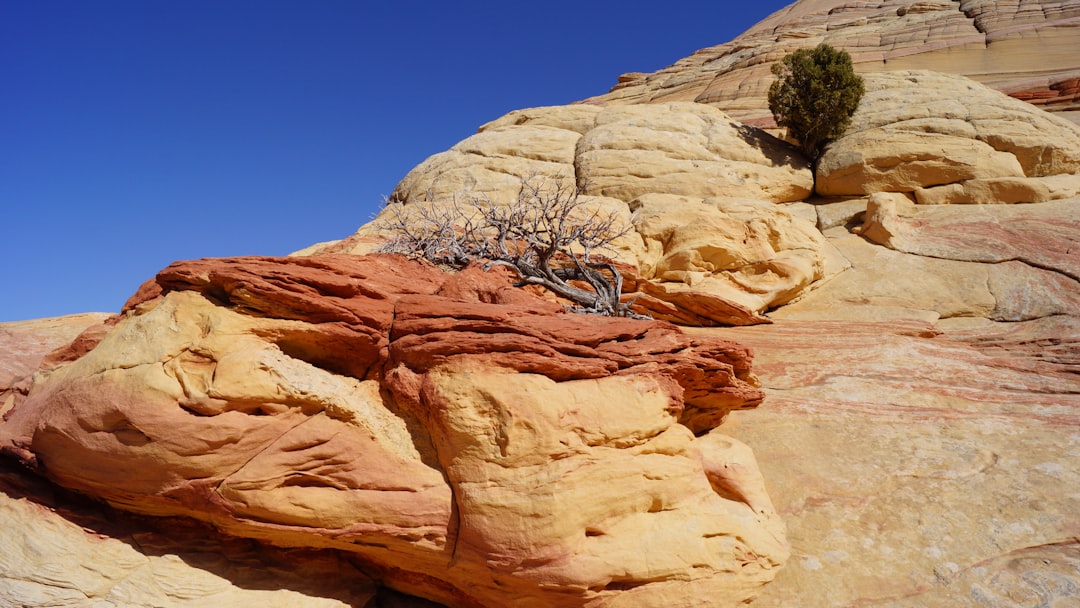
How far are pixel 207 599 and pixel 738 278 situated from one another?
1032 cm

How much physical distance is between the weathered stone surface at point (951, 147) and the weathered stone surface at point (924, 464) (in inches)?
234

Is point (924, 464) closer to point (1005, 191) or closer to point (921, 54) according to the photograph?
point (1005, 191)

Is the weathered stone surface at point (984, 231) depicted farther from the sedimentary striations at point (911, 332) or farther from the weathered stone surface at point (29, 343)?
the weathered stone surface at point (29, 343)

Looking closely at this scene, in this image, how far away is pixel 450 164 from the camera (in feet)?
55.2

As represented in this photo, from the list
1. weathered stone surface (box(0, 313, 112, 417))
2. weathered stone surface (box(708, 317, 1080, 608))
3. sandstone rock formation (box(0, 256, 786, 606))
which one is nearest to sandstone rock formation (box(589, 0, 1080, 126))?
weathered stone surface (box(708, 317, 1080, 608))

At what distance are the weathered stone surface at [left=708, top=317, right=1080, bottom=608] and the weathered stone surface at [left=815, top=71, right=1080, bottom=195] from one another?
19.5ft

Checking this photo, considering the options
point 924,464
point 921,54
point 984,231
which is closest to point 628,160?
point 984,231

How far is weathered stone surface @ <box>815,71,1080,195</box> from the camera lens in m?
15.0

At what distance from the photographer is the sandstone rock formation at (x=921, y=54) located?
24281mm

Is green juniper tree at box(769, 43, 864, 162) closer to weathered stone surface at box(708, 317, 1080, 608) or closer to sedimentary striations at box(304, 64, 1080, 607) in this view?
sedimentary striations at box(304, 64, 1080, 607)

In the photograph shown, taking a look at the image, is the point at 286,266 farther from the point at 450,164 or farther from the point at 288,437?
the point at 450,164

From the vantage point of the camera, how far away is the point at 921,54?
2798 centimetres

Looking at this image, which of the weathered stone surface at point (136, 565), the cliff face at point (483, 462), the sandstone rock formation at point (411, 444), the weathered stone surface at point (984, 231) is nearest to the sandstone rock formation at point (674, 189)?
the weathered stone surface at point (984, 231)

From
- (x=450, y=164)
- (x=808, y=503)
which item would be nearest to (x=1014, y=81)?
(x=450, y=164)
